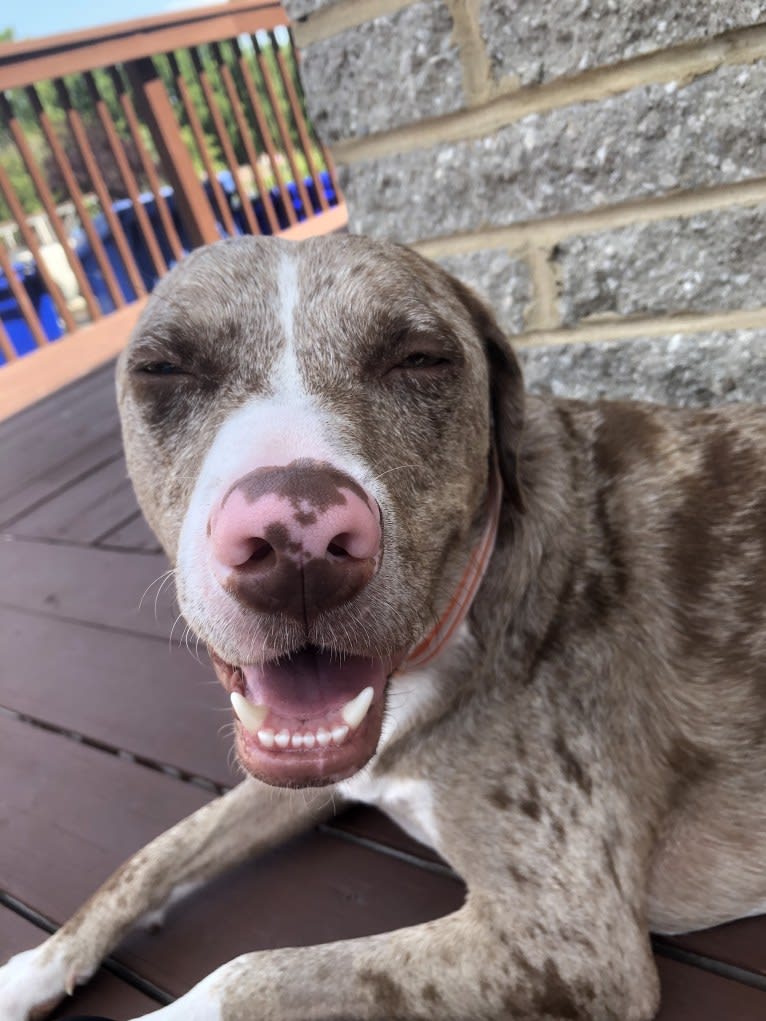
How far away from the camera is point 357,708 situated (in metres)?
1.34

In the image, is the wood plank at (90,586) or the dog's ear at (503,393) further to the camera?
the wood plank at (90,586)

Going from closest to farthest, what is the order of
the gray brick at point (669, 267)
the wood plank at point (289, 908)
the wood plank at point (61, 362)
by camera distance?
1. the wood plank at point (289, 908)
2. the gray brick at point (669, 267)
3. the wood plank at point (61, 362)

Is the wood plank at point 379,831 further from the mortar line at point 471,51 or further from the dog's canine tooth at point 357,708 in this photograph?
the mortar line at point 471,51

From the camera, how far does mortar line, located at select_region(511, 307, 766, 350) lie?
227 centimetres

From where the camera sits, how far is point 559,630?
5.30ft

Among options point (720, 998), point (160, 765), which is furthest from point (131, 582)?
point (720, 998)

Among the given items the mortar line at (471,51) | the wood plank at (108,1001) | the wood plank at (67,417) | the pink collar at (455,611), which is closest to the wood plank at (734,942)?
the pink collar at (455,611)

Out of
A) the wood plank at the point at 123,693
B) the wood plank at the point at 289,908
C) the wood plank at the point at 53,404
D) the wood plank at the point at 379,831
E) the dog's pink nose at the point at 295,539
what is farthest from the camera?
the wood plank at the point at 53,404

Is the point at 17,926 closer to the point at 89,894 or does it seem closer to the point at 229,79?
the point at 89,894

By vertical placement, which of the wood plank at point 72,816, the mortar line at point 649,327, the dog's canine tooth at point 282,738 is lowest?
the wood plank at point 72,816

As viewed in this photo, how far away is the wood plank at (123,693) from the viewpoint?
2283mm

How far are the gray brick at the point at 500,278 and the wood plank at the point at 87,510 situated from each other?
1.85 meters

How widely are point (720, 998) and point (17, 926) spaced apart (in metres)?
1.50

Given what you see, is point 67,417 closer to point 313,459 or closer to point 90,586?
point 90,586
